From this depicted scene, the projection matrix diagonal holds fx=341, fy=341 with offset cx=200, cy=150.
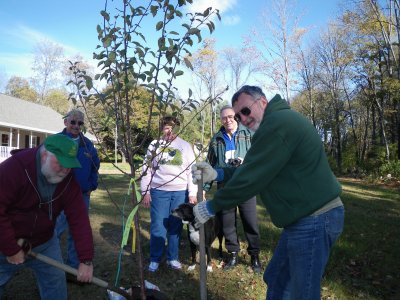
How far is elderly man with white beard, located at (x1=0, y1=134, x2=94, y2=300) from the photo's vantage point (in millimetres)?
2297

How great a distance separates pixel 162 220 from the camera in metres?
4.49

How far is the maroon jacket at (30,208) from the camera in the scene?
7.53 feet

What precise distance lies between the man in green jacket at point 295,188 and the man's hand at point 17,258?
139 cm

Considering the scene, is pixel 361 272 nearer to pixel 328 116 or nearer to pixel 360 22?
pixel 360 22

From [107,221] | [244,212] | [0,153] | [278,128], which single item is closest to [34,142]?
[0,153]

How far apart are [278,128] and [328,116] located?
36.1 m

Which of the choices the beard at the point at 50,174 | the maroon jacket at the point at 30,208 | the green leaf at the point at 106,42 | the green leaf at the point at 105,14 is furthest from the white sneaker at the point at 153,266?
the green leaf at the point at 105,14

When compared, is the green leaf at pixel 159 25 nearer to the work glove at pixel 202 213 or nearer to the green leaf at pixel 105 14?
the green leaf at pixel 105 14

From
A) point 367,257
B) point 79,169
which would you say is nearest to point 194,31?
point 79,169

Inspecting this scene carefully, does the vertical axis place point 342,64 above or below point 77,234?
above

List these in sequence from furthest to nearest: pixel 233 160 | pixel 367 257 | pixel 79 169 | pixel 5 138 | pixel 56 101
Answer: pixel 56 101 < pixel 5 138 < pixel 367 257 < pixel 233 160 < pixel 79 169

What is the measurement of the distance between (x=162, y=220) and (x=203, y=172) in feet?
5.72

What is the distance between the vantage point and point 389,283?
14.6 feet

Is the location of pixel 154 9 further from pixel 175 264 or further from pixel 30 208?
pixel 175 264
